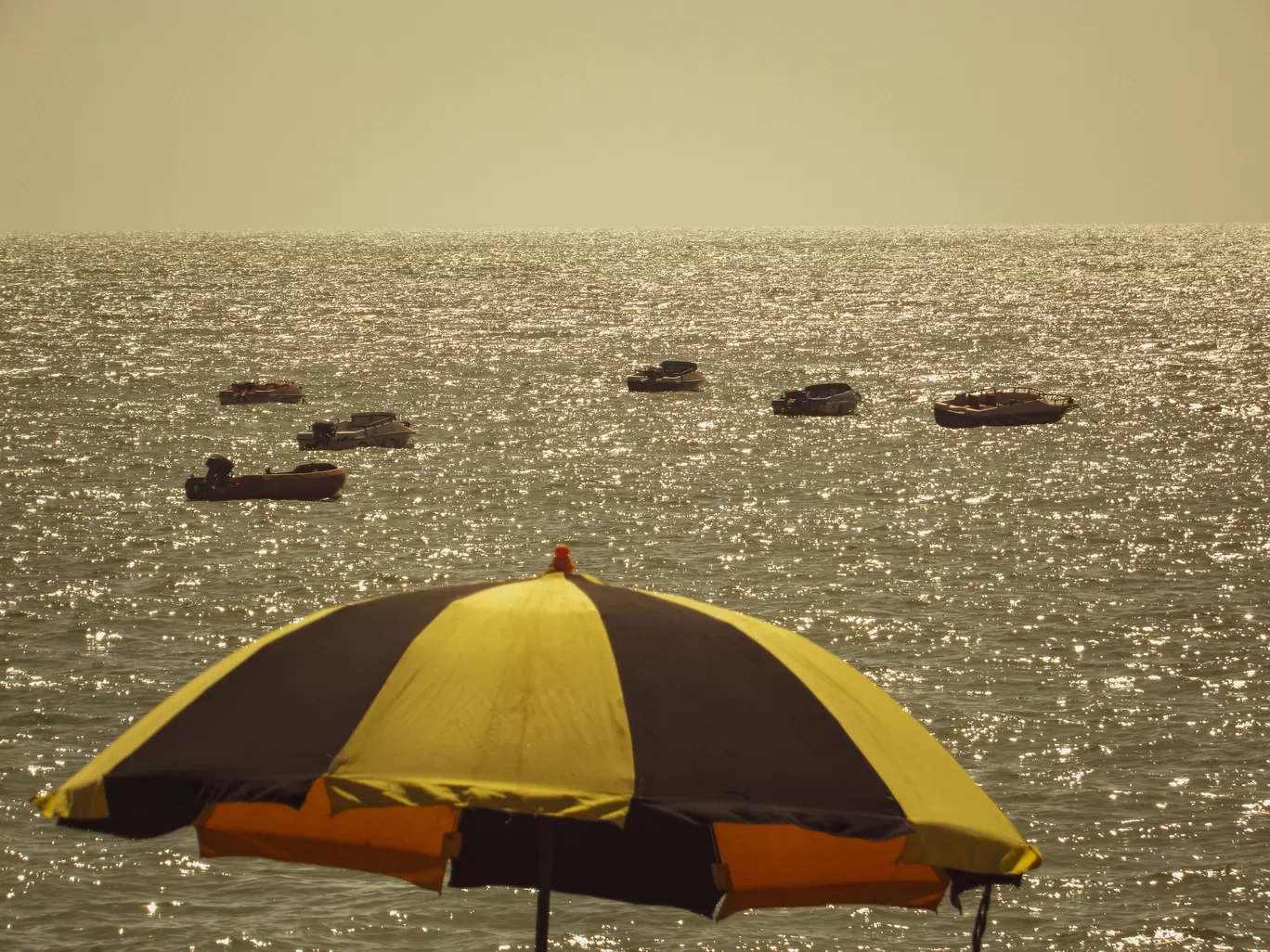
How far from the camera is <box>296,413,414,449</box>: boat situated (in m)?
72.0

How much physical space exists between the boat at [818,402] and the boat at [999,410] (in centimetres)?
602

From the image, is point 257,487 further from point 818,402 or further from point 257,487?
point 818,402

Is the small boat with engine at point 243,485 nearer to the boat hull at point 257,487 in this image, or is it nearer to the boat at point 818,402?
the boat hull at point 257,487

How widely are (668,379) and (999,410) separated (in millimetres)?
25555

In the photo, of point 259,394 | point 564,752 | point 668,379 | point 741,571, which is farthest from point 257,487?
point 564,752

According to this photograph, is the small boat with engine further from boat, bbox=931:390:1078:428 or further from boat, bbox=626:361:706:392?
boat, bbox=626:361:706:392

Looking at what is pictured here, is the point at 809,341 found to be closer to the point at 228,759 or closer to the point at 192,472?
the point at 192,472

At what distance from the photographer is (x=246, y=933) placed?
74.8 feet

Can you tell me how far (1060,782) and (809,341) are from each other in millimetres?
113232

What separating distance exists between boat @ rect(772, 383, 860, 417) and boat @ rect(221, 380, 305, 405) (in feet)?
95.2

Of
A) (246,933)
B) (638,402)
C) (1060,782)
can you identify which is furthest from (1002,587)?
(638,402)

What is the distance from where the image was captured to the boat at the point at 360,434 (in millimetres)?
72000

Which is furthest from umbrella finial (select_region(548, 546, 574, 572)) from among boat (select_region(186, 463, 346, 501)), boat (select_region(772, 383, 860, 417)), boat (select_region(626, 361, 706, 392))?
boat (select_region(626, 361, 706, 392))

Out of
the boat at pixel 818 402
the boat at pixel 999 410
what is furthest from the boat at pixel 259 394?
the boat at pixel 999 410
